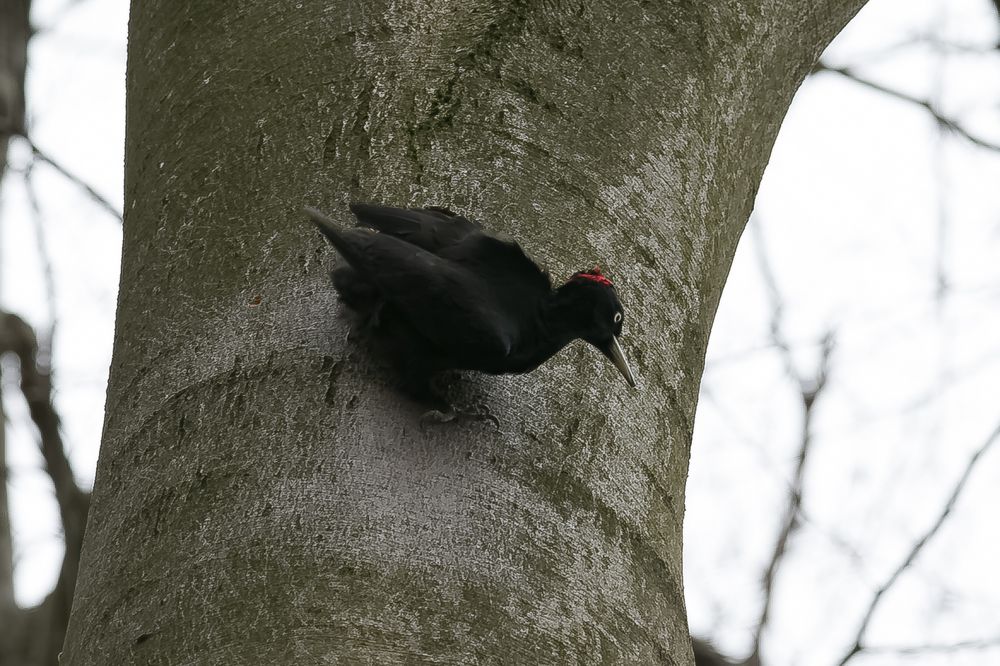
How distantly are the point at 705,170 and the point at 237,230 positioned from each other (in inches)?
36.1

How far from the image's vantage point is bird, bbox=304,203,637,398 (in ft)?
5.46

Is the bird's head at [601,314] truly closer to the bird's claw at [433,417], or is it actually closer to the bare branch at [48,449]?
the bird's claw at [433,417]

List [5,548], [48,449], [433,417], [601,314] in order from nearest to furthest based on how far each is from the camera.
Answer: [433,417] < [601,314] < [48,449] < [5,548]

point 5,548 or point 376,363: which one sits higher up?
point 5,548

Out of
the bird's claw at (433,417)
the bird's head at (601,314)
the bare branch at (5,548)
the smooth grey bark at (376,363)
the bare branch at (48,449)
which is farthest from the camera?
the bare branch at (5,548)

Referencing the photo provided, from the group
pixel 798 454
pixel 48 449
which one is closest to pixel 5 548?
pixel 48 449

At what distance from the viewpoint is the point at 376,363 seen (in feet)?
5.42

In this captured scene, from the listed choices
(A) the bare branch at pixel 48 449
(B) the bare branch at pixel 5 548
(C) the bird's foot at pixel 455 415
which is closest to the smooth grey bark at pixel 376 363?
(C) the bird's foot at pixel 455 415

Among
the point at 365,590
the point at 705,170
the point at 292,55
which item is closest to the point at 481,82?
the point at 292,55

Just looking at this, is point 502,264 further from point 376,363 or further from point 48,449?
point 48,449

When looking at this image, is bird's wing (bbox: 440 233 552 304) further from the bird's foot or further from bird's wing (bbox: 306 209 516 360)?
the bird's foot

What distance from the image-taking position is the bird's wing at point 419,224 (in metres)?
1.72

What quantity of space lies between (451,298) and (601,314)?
229 millimetres

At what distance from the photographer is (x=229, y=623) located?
1377mm
